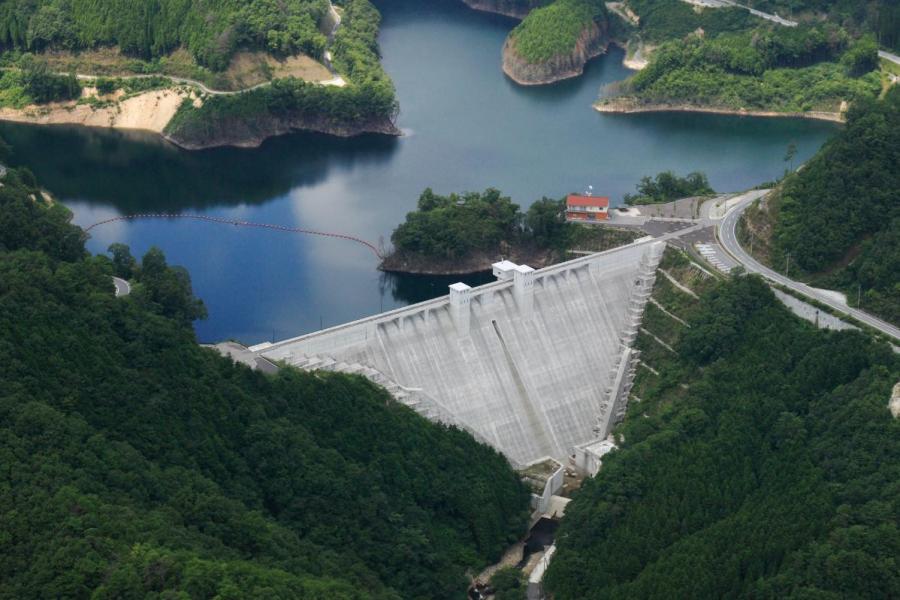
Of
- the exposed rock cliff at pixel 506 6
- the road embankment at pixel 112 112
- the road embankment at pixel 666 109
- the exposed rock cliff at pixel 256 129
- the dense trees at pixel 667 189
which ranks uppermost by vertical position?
the dense trees at pixel 667 189

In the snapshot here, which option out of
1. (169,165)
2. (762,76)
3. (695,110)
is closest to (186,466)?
(169,165)

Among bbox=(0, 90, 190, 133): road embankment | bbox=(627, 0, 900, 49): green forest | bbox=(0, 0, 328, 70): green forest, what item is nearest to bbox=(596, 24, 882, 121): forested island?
bbox=(627, 0, 900, 49): green forest

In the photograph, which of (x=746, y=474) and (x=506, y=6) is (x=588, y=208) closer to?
(x=746, y=474)

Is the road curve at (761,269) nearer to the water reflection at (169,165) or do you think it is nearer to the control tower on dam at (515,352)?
the control tower on dam at (515,352)

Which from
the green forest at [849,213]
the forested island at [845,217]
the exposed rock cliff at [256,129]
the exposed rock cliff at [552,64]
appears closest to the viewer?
the green forest at [849,213]

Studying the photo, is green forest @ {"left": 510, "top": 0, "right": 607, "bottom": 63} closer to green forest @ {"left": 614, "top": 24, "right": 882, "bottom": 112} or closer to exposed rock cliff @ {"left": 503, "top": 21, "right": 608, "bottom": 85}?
exposed rock cliff @ {"left": 503, "top": 21, "right": 608, "bottom": 85}

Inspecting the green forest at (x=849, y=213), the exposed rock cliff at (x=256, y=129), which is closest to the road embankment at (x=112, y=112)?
the exposed rock cliff at (x=256, y=129)
